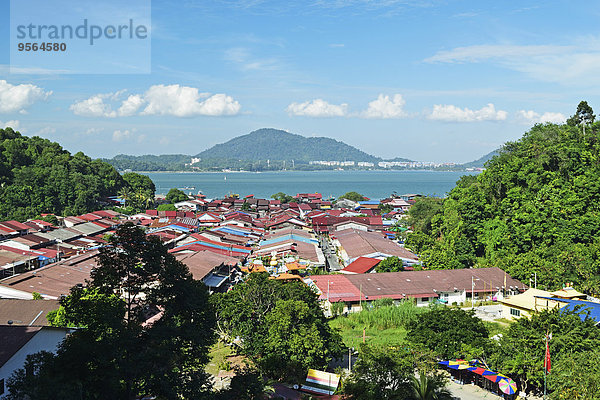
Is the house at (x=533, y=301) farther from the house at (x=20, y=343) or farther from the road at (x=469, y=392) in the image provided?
the house at (x=20, y=343)

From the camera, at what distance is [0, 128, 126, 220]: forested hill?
138 ft

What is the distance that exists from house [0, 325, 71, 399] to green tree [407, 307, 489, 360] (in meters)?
8.51

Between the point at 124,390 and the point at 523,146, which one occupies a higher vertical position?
the point at 523,146

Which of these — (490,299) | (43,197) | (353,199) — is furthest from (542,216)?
(353,199)

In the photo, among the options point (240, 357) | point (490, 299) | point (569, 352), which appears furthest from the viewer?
point (490, 299)

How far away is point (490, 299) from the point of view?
835 inches

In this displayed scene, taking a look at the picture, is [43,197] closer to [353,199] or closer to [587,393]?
[353,199]

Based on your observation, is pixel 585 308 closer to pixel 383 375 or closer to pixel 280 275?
pixel 383 375

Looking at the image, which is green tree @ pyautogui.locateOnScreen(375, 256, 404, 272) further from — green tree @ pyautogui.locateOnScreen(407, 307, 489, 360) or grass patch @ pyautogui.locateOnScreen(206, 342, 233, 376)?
grass patch @ pyautogui.locateOnScreen(206, 342, 233, 376)

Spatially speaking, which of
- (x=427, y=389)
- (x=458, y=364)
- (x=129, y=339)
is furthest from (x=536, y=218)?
(x=129, y=339)

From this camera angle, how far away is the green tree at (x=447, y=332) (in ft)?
42.8

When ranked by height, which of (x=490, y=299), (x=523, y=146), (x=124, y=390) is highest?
(x=523, y=146)

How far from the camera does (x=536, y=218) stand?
24125mm

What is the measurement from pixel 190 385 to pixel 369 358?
459 cm
